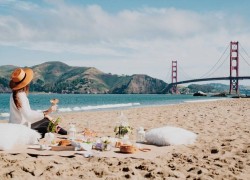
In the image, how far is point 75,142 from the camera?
6.48 m

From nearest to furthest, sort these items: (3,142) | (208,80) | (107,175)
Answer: (107,175) → (3,142) → (208,80)

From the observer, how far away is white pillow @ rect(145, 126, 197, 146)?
293 inches

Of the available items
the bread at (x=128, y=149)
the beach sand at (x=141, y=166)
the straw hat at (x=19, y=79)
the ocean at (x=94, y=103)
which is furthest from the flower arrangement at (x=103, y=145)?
the ocean at (x=94, y=103)

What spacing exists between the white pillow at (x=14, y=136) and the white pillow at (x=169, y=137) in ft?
7.92

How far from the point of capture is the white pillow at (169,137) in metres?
7.44

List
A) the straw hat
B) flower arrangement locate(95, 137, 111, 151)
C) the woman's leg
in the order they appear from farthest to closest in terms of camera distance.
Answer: the woman's leg < the straw hat < flower arrangement locate(95, 137, 111, 151)

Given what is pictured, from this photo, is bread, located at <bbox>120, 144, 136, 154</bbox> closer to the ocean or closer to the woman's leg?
the woman's leg

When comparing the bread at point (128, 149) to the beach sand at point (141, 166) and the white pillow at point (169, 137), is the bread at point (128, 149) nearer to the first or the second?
the beach sand at point (141, 166)

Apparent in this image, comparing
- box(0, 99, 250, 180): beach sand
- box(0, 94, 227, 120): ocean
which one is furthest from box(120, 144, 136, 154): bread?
box(0, 94, 227, 120): ocean

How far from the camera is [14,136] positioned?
6.53 m

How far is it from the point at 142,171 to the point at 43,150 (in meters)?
2.12

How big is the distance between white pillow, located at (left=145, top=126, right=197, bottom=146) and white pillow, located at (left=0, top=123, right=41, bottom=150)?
2415 mm

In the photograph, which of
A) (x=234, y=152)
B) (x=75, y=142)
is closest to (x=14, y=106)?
(x=75, y=142)

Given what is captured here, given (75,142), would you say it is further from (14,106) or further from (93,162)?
(14,106)
